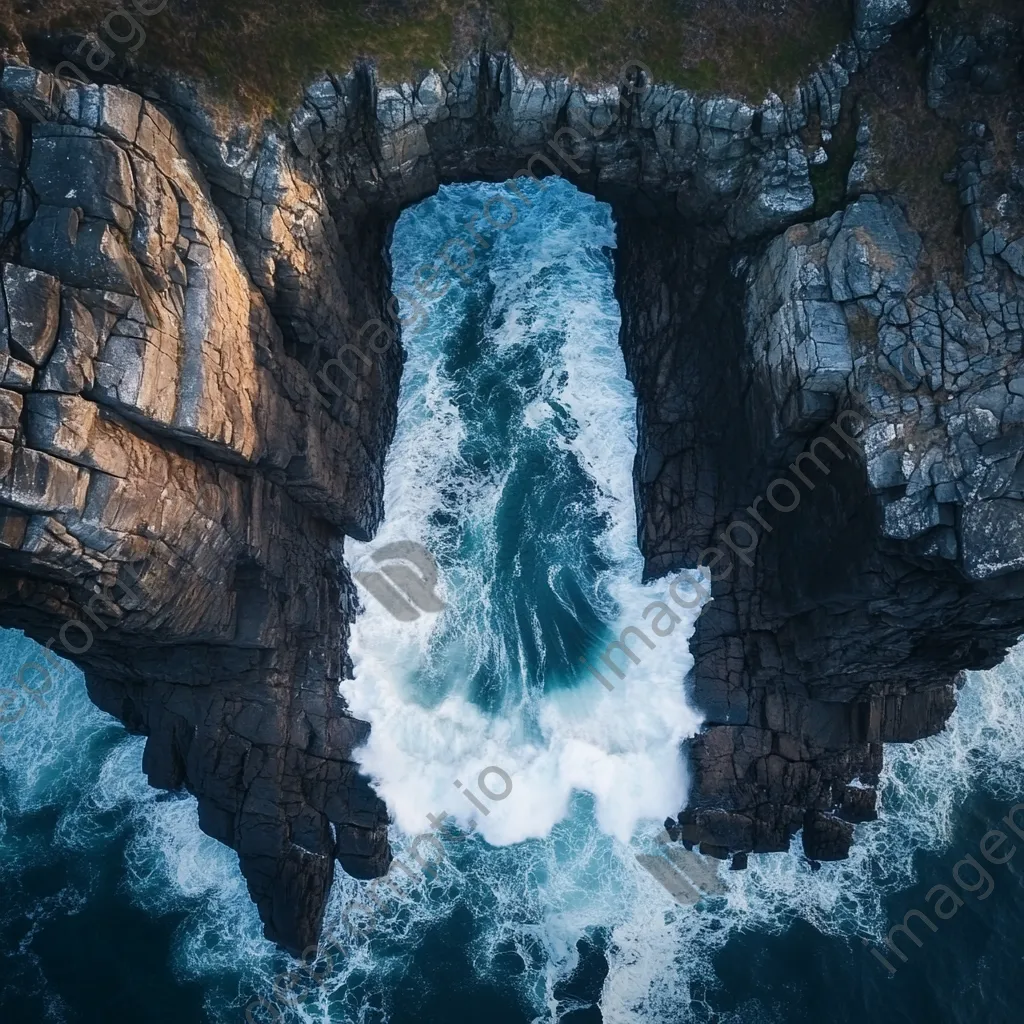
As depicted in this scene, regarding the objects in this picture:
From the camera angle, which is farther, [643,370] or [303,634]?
[643,370]

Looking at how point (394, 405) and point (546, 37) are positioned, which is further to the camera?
point (394, 405)

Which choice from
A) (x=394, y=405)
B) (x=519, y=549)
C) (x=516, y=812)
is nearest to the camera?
(x=516, y=812)

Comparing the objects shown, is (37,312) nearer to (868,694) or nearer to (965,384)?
(965,384)

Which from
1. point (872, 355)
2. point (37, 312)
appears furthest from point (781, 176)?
point (37, 312)

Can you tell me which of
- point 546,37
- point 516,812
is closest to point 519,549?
point 516,812

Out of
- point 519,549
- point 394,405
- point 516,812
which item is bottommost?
point 516,812

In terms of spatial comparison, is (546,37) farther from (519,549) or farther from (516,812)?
(516,812)

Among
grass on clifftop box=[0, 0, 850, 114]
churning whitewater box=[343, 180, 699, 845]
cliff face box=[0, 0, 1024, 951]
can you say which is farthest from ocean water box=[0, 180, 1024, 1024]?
grass on clifftop box=[0, 0, 850, 114]
